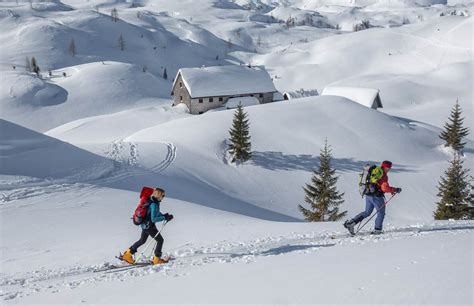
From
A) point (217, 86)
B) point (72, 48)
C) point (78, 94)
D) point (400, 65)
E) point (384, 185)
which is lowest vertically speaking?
point (384, 185)

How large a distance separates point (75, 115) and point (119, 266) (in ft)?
245

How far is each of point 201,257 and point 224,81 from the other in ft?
181

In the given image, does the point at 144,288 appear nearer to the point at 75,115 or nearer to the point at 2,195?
the point at 2,195

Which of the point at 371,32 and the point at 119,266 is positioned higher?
the point at 371,32

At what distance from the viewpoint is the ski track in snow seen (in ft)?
29.6

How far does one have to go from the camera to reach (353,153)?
123 ft

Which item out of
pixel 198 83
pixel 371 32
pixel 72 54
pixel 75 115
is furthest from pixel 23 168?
pixel 371 32

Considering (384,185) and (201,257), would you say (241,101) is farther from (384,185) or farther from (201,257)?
(201,257)

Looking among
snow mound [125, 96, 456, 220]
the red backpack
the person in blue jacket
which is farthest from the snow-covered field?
the red backpack

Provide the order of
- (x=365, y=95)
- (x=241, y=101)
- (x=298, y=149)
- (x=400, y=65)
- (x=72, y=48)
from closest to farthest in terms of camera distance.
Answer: (x=298, y=149) → (x=241, y=101) → (x=365, y=95) → (x=400, y=65) → (x=72, y=48)

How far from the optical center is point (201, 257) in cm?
1060

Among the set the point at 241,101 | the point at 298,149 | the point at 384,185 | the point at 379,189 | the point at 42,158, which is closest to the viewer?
the point at 384,185

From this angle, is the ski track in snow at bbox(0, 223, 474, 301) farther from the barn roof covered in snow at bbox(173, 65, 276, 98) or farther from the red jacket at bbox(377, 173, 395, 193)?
the barn roof covered in snow at bbox(173, 65, 276, 98)

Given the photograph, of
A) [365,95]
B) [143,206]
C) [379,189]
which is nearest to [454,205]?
[379,189]
